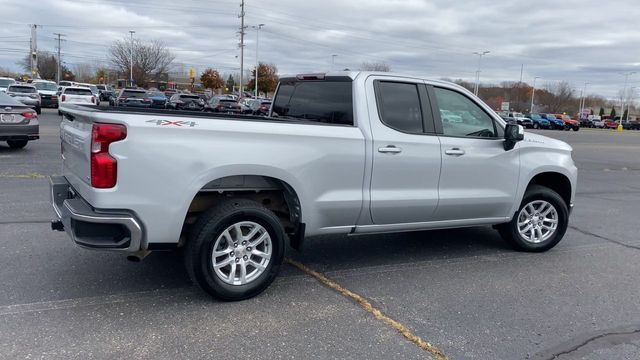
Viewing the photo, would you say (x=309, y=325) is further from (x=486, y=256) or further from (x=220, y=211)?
(x=486, y=256)

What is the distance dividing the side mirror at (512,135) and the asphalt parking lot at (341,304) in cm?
129

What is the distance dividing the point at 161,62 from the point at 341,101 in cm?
8536

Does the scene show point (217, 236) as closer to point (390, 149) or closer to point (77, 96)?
point (390, 149)

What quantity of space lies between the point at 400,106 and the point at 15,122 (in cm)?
1067

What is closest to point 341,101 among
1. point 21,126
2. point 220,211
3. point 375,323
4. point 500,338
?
point 220,211

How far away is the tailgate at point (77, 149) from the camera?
398 cm

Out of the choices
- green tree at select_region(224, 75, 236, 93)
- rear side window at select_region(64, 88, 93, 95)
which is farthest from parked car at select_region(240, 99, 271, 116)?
green tree at select_region(224, 75, 236, 93)

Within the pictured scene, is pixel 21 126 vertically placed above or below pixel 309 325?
above

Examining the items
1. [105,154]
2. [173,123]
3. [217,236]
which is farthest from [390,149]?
[105,154]

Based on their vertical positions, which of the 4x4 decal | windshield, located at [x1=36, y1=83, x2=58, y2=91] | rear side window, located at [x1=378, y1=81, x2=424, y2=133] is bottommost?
the 4x4 decal

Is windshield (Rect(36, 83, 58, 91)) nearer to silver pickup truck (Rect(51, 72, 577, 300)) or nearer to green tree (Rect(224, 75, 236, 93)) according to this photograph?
silver pickup truck (Rect(51, 72, 577, 300))

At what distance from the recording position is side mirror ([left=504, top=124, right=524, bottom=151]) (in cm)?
556

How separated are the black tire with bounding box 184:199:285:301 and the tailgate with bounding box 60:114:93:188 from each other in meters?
0.92

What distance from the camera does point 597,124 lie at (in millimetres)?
78688
